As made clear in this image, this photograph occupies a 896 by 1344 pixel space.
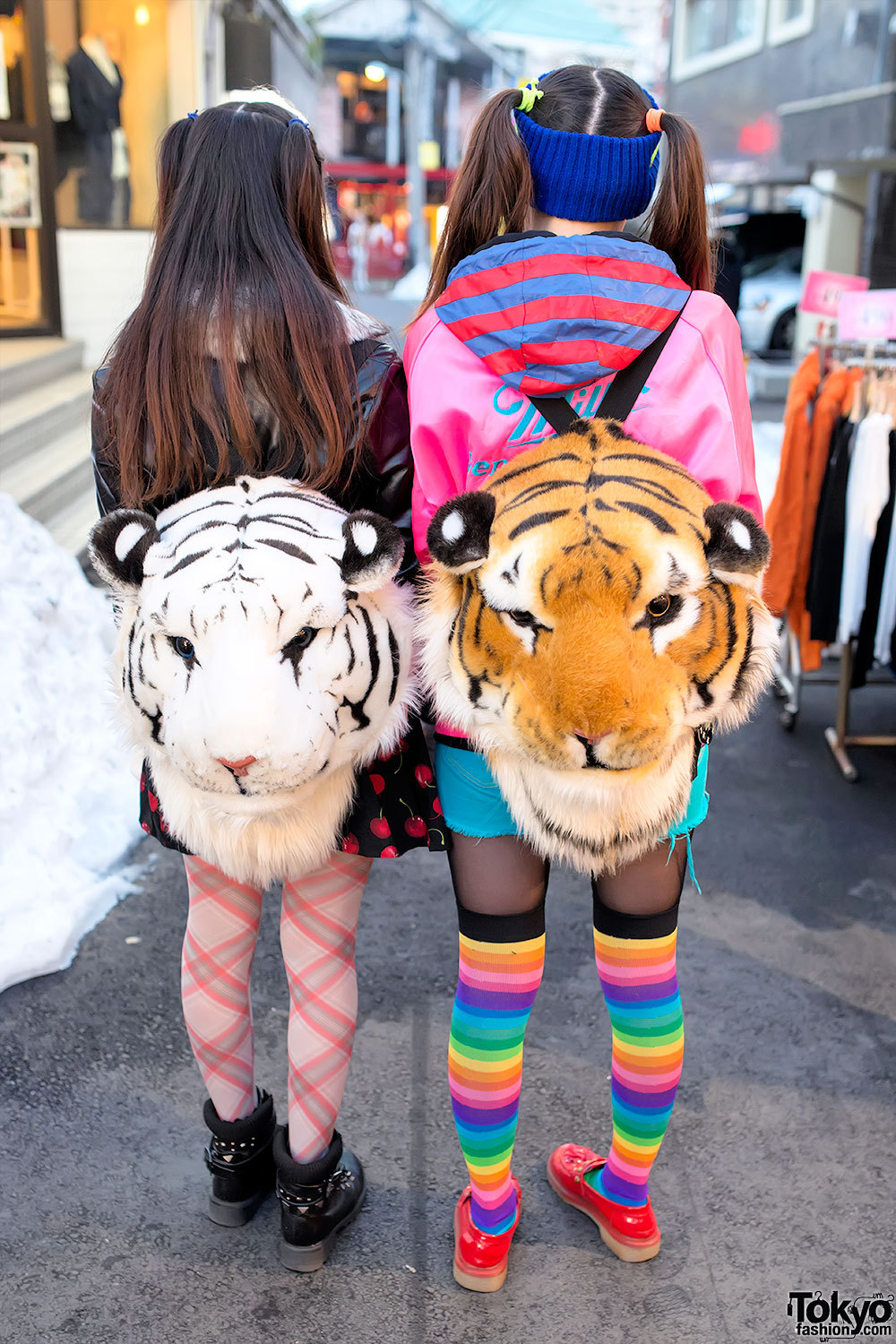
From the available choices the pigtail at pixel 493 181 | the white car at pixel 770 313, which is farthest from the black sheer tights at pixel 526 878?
the white car at pixel 770 313

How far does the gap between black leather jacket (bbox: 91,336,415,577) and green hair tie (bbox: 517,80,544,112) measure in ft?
1.40

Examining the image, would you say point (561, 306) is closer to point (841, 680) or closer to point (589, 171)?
point (589, 171)

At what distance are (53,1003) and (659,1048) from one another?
164 centimetres

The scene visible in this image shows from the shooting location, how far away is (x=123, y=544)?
1565 millimetres

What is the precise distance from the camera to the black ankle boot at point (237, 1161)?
200cm

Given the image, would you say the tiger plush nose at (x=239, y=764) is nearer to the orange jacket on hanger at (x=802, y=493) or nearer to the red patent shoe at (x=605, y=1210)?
the red patent shoe at (x=605, y=1210)

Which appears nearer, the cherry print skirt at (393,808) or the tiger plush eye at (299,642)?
the tiger plush eye at (299,642)

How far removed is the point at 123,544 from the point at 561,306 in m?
0.72

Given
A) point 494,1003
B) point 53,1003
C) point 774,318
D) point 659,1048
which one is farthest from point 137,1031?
point 774,318

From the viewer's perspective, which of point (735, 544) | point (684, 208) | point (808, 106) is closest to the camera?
point (735, 544)

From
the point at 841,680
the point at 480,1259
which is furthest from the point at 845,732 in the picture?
the point at 480,1259

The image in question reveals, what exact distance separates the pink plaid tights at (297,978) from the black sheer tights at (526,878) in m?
0.23

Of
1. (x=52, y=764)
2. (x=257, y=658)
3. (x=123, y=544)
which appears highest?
(x=123, y=544)

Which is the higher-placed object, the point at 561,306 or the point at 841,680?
the point at 561,306
